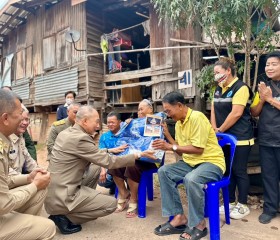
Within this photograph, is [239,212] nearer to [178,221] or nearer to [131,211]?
[178,221]

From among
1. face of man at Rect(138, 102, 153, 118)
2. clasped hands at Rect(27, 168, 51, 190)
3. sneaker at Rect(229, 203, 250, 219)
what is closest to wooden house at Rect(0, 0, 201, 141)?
face of man at Rect(138, 102, 153, 118)

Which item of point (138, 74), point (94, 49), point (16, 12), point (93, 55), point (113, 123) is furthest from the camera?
point (16, 12)

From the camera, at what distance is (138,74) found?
788cm

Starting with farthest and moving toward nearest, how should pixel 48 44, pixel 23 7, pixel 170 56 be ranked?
1. pixel 23 7
2. pixel 48 44
3. pixel 170 56

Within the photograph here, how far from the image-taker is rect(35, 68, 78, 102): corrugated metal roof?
920cm

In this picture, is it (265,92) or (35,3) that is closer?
(265,92)

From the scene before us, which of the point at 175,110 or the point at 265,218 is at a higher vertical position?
the point at 175,110

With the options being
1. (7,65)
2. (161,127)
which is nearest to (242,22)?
(161,127)

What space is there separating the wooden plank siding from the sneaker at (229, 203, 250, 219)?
6387 mm

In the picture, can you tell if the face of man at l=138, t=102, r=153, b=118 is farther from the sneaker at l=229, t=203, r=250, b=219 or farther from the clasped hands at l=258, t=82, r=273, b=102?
the sneaker at l=229, t=203, r=250, b=219

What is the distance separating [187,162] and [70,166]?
1.31 m

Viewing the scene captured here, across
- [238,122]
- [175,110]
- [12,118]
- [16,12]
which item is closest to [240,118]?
[238,122]

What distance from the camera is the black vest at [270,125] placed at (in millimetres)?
3057

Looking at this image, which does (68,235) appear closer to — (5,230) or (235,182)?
(5,230)
